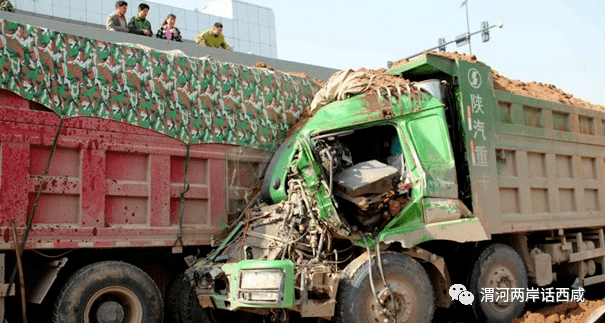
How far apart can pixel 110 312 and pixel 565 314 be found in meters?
4.71

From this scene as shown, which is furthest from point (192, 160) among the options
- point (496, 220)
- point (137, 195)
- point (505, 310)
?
point (505, 310)

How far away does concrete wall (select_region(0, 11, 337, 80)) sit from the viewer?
824 centimetres

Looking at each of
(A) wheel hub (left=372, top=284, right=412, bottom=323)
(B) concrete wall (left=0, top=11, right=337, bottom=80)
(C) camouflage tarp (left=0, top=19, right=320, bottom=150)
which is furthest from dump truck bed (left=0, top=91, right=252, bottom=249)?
(B) concrete wall (left=0, top=11, right=337, bottom=80)

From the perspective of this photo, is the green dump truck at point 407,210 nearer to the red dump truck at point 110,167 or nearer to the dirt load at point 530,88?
the dirt load at point 530,88

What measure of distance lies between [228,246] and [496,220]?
295 cm

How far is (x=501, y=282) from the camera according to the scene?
6.66 m

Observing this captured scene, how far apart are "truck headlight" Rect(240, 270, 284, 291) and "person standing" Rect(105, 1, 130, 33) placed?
17.3 feet

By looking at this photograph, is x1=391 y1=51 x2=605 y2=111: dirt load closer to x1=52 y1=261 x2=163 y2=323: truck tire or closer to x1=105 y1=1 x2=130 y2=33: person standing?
x1=52 y1=261 x2=163 y2=323: truck tire

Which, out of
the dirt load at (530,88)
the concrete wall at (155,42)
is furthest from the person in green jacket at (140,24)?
the dirt load at (530,88)

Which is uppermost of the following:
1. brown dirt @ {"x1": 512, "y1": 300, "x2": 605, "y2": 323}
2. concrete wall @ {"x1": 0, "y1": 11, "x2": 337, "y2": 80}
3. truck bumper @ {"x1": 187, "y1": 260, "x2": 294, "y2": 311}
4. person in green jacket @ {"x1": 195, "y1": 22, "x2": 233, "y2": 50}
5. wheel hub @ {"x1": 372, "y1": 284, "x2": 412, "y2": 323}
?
person in green jacket @ {"x1": 195, "y1": 22, "x2": 233, "y2": 50}

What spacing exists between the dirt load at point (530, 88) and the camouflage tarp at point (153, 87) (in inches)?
60.7

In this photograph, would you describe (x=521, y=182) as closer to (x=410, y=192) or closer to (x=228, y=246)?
(x=410, y=192)

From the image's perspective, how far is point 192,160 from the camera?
20.7 feet

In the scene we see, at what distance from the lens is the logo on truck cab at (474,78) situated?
6699 mm
